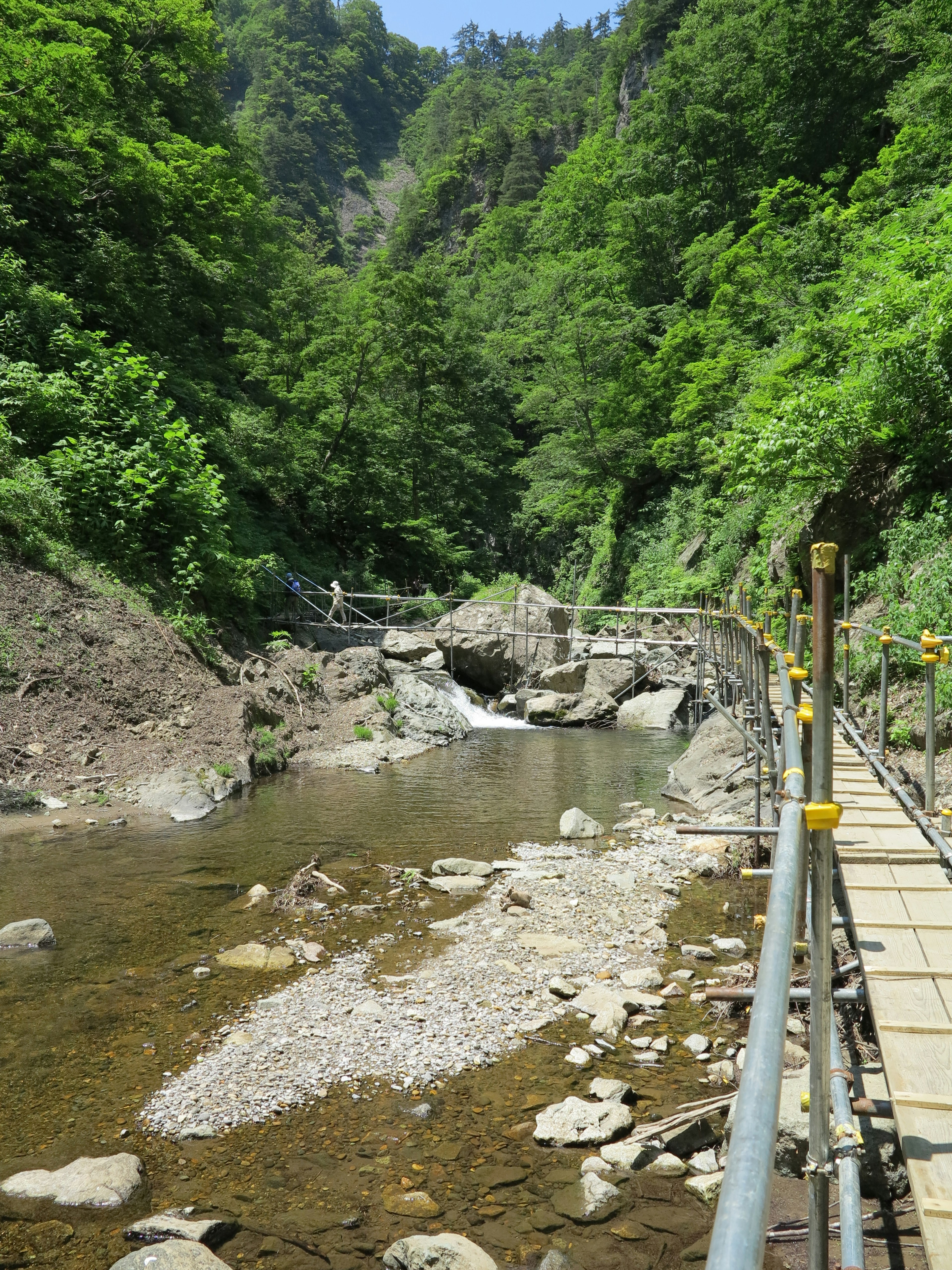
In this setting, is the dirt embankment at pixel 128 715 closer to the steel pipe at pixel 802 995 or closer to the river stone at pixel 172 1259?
the river stone at pixel 172 1259

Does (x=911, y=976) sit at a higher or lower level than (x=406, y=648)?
lower

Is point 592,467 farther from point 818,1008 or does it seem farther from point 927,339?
point 818,1008

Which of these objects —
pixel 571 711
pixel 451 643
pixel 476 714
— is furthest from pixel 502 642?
pixel 571 711

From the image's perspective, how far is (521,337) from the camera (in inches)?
1495

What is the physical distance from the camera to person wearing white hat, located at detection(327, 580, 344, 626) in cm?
2120

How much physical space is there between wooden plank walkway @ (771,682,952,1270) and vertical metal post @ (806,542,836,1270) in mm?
233

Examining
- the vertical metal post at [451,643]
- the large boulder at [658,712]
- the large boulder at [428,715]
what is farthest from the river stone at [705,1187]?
the vertical metal post at [451,643]

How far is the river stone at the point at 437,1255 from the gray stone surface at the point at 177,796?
301 inches

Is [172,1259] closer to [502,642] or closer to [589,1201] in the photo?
[589,1201]

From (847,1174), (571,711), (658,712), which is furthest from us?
(571,711)

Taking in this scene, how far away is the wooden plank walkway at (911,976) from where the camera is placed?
2.02 metres

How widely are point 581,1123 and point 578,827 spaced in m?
5.57

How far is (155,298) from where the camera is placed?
19.2 meters

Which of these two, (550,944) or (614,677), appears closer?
(550,944)
